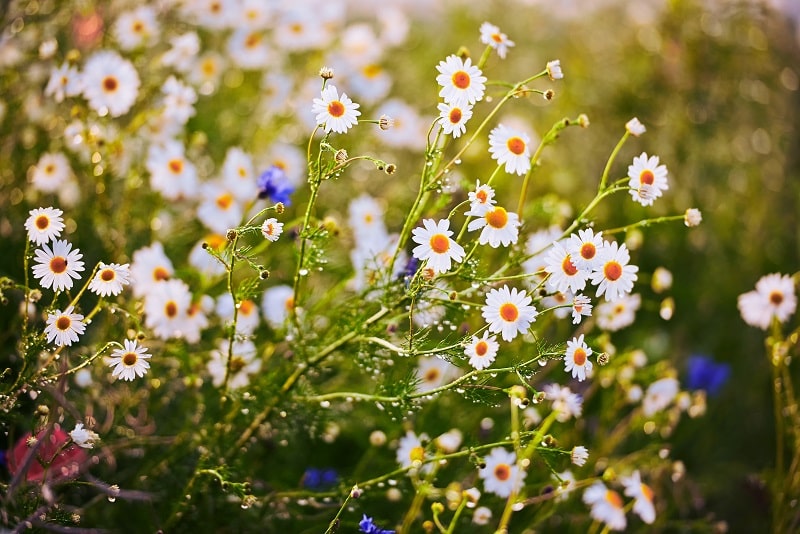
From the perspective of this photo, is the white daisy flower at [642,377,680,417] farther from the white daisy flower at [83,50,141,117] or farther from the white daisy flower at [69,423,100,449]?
the white daisy flower at [83,50,141,117]

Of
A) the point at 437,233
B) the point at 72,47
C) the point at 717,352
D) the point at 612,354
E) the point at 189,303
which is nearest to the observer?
the point at 437,233

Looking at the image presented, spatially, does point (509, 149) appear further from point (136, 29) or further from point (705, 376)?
point (705, 376)

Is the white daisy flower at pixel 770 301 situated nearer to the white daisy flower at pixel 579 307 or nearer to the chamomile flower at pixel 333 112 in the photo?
the white daisy flower at pixel 579 307

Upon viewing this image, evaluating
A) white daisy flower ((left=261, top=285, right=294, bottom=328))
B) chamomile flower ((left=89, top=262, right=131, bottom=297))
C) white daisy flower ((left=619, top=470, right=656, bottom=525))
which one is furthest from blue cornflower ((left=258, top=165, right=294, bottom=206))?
white daisy flower ((left=619, top=470, right=656, bottom=525))

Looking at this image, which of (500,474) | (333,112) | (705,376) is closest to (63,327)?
(333,112)

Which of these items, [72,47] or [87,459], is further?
[72,47]

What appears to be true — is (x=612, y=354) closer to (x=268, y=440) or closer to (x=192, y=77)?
(x=268, y=440)

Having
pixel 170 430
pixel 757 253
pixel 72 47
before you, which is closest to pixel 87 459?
pixel 170 430
